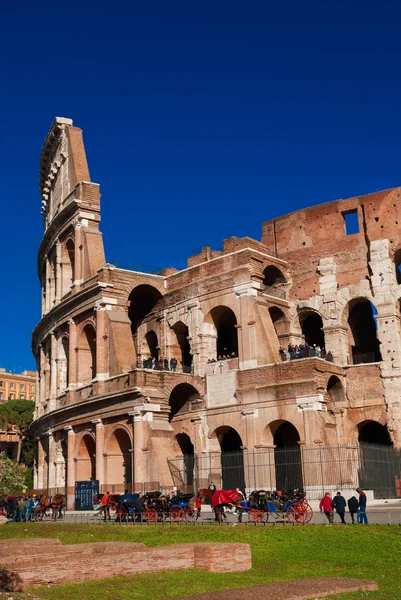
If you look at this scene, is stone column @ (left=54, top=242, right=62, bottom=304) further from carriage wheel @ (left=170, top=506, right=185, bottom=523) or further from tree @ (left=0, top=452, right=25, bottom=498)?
carriage wheel @ (left=170, top=506, right=185, bottom=523)

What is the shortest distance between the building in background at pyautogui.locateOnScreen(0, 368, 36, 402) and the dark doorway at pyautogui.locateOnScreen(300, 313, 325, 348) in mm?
61659

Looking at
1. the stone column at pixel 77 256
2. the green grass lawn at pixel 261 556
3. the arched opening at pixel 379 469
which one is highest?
the stone column at pixel 77 256

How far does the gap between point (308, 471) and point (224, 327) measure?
1170 cm

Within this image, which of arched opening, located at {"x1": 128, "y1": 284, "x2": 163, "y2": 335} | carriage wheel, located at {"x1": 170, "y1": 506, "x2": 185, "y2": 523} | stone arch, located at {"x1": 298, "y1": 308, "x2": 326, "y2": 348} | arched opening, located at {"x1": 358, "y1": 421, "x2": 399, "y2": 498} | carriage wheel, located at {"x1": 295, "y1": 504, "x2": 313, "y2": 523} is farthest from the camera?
arched opening, located at {"x1": 128, "y1": 284, "x2": 163, "y2": 335}

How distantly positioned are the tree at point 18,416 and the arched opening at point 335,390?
4909 centimetres

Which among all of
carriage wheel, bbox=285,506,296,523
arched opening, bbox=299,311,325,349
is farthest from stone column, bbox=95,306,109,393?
carriage wheel, bbox=285,506,296,523

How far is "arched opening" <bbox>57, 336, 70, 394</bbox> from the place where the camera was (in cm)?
3870

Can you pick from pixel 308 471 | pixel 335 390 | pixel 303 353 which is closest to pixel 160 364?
pixel 303 353

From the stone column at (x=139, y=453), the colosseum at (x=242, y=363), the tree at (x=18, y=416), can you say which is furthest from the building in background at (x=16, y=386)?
the stone column at (x=139, y=453)

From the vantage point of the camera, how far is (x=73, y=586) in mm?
10648

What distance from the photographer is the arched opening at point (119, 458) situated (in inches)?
1241

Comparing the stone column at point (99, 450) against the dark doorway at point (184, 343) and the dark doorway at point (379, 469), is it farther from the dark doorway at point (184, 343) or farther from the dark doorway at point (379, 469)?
the dark doorway at point (379, 469)

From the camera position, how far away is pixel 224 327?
36.7 metres

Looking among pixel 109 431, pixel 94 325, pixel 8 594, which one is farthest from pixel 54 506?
pixel 8 594
